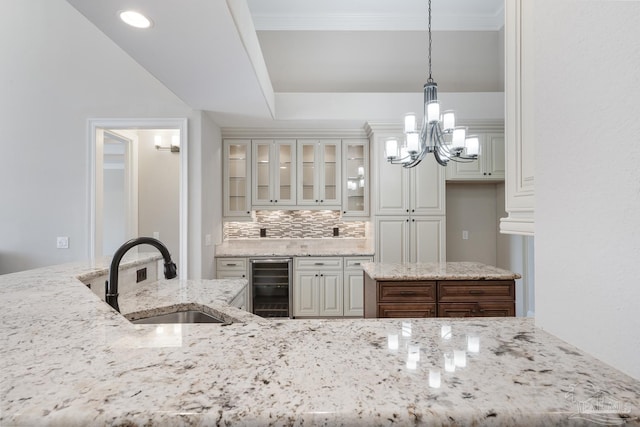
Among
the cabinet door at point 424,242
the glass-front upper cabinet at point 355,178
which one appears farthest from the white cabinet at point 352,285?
the glass-front upper cabinet at point 355,178

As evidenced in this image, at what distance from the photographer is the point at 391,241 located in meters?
3.92

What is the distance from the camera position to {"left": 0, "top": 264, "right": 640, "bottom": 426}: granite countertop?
1.37 feet

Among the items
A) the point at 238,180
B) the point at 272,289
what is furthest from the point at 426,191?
the point at 238,180

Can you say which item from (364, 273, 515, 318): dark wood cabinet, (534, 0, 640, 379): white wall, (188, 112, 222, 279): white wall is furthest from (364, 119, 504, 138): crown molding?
(534, 0, 640, 379): white wall

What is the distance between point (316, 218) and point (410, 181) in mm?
1412

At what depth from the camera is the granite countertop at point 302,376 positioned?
1.37ft

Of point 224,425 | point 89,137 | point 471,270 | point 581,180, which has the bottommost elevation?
point 471,270

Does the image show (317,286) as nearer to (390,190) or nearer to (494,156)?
(390,190)

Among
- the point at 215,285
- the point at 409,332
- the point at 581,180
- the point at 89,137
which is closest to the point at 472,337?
the point at 409,332

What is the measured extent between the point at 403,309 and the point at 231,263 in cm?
226

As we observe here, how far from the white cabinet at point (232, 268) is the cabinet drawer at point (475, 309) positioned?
7.73 feet

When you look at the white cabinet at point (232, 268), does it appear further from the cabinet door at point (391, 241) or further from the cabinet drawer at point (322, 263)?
the cabinet door at point (391, 241)

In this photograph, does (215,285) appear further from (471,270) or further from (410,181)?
(410,181)

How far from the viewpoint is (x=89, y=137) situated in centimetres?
330
